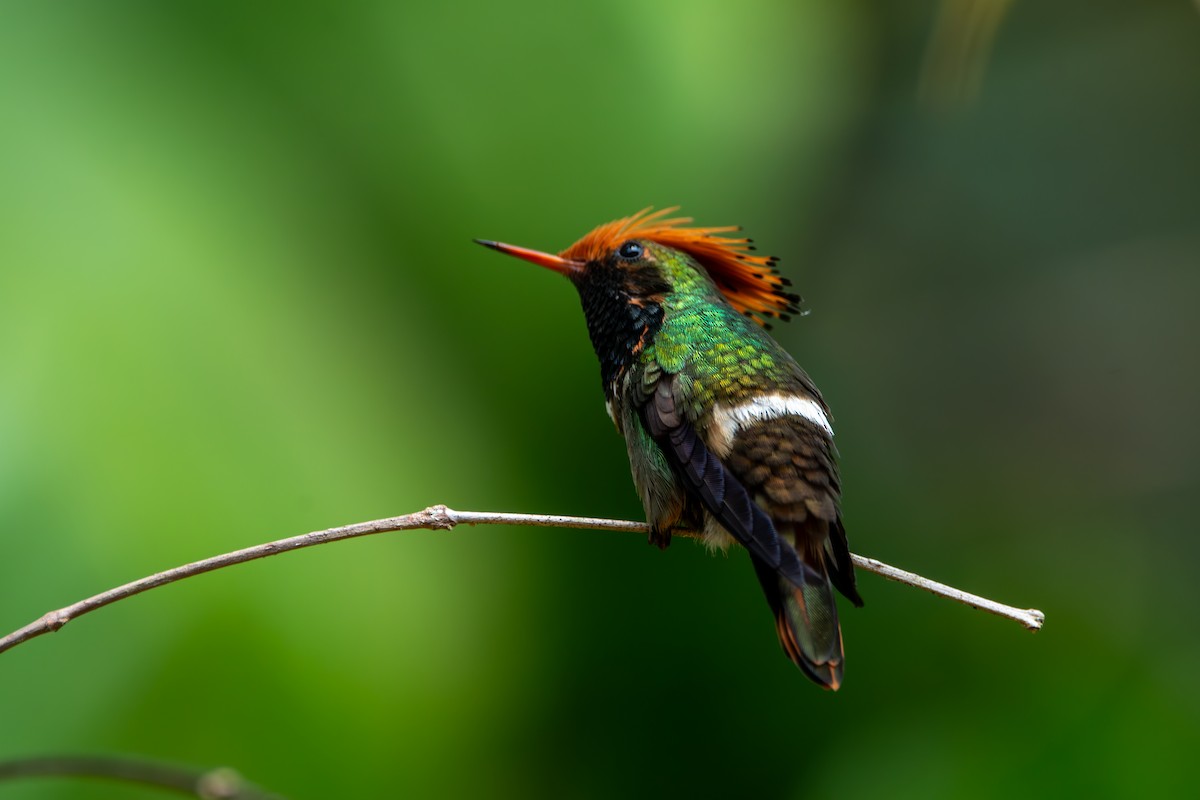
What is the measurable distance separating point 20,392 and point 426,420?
1.12 metres

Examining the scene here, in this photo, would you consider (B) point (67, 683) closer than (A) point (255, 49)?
Yes

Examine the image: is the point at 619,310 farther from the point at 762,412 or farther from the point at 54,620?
the point at 54,620

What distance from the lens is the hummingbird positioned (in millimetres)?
1820

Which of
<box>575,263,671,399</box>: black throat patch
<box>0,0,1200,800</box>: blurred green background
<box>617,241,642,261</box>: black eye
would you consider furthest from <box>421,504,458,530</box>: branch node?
<box>0,0,1200,800</box>: blurred green background

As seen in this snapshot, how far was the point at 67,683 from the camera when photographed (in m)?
2.79

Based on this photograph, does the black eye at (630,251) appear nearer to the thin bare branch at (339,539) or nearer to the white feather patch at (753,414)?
the white feather patch at (753,414)

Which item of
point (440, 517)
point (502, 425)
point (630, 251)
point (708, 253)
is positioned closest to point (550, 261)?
point (630, 251)

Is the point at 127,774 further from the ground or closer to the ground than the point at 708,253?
closer to the ground

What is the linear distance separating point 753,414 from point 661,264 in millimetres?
523

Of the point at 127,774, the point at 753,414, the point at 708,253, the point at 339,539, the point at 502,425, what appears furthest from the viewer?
the point at 502,425

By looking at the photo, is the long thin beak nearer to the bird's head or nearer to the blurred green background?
the bird's head

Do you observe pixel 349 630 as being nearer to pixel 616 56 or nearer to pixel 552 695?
pixel 552 695

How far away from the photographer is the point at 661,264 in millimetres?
2453

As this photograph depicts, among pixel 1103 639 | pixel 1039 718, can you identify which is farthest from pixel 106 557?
pixel 1103 639
